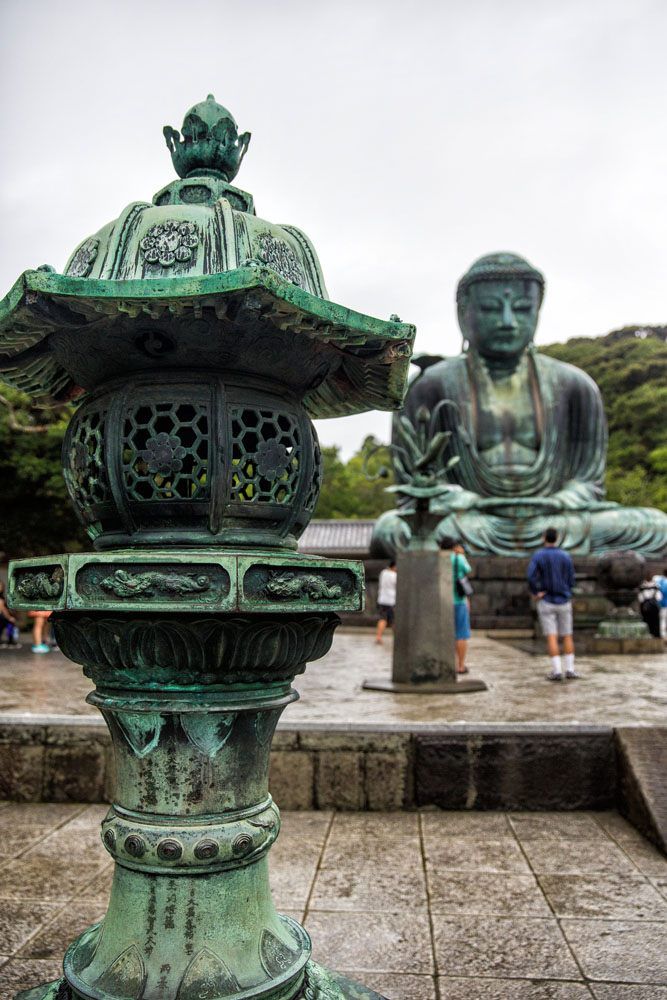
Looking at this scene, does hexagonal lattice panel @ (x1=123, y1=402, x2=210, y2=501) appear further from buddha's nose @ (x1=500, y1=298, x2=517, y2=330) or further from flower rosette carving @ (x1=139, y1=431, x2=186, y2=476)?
buddha's nose @ (x1=500, y1=298, x2=517, y2=330)

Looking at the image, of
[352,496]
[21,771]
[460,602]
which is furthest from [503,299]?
[352,496]

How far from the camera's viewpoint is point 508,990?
2637mm

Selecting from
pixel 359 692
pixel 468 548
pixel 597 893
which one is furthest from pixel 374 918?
pixel 468 548

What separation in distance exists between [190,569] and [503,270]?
1285 centimetres

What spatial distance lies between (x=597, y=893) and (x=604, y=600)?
Answer: 833 cm

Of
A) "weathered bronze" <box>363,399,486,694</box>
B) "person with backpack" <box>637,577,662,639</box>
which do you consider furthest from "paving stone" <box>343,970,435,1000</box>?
"person with backpack" <box>637,577,662,639</box>

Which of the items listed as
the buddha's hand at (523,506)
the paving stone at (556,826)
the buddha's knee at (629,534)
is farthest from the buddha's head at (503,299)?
the paving stone at (556,826)

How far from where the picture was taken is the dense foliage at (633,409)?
91.4ft

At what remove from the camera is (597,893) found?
344 cm

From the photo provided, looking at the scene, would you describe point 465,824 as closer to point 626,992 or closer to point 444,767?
point 444,767

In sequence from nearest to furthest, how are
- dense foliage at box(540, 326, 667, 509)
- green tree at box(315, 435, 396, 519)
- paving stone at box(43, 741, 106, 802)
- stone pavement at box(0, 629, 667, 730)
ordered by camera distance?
paving stone at box(43, 741, 106, 802) → stone pavement at box(0, 629, 667, 730) → dense foliage at box(540, 326, 667, 509) → green tree at box(315, 435, 396, 519)

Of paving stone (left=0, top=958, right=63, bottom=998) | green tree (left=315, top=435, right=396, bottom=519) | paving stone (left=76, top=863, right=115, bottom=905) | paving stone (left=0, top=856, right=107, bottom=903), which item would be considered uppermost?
green tree (left=315, top=435, right=396, bottom=519)

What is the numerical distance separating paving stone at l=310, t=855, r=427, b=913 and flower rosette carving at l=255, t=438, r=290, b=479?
77.9 inches

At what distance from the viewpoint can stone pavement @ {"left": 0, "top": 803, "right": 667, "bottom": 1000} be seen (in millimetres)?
2742
